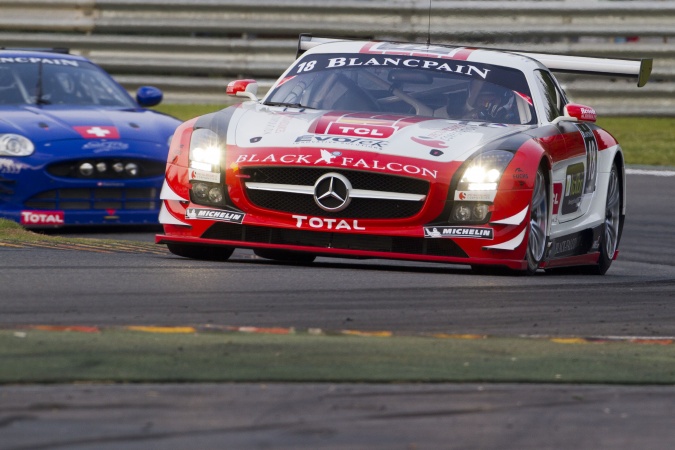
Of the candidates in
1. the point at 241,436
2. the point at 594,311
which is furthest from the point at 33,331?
the point at 594,311

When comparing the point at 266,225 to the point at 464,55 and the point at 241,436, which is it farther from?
the point at 241,436

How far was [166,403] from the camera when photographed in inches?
168

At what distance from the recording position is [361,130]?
26.8ft

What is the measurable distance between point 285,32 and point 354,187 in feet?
34.6

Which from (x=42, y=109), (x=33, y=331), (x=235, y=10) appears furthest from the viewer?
(x=235, y=10)

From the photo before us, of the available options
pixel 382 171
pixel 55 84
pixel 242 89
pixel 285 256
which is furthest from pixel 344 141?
pixel 55 84

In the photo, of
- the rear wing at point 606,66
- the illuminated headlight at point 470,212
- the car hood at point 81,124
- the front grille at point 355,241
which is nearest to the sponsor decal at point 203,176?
the front grille at point 355,241

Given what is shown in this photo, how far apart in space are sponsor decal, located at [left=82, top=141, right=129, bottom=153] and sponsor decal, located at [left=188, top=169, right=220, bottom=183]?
122 inches

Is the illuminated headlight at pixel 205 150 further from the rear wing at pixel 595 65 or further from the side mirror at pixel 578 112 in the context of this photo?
the side mirror at pixel 578 112

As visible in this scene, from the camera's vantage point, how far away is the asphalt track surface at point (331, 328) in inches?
157

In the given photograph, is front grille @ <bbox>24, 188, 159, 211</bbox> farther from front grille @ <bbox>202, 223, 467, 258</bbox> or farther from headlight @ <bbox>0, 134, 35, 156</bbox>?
front grille @ <bbox>202, 223, 467, 258</bbox>

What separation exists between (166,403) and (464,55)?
552 centimetres

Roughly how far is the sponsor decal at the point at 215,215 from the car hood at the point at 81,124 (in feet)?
10.3

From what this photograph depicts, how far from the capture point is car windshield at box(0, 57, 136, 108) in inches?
478
